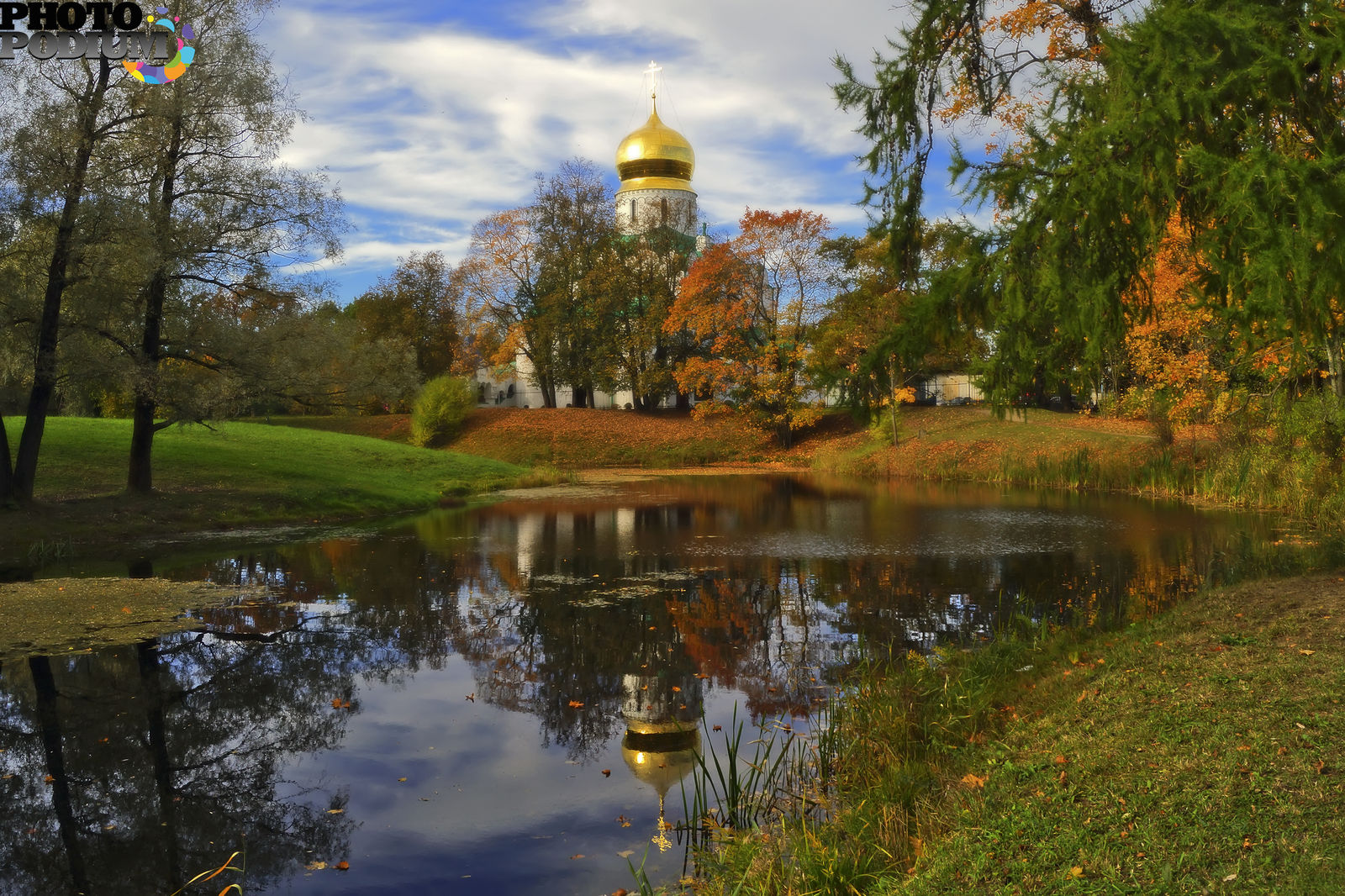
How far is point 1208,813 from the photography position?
3955mm

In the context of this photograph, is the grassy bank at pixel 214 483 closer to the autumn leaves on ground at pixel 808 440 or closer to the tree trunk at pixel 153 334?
the tree trunk at pixel 153 334

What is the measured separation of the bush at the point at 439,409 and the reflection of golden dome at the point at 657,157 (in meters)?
17.6

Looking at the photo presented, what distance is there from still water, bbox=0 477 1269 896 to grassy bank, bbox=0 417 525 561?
2.32 meters

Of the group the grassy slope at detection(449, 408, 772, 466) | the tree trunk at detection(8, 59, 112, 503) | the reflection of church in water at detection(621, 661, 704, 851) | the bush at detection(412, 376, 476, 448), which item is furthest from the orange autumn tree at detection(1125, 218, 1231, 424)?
the bush at detection(412, 376, 476, 448)

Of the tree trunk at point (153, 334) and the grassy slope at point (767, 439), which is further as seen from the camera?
the grassy slope at point (767, 439)

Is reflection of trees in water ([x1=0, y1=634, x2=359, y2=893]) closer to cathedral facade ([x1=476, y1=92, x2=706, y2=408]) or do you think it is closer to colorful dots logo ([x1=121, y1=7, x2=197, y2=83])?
colorful dots logo ([x1=121, y1=7, x2=197, y2=83])

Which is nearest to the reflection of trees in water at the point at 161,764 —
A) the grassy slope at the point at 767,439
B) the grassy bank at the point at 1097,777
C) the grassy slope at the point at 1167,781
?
the grassy bank at the point at 1097,777

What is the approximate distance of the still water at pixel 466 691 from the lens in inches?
197

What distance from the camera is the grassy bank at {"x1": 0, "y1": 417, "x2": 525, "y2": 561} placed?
15.8m

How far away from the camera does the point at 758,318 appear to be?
40344 mm

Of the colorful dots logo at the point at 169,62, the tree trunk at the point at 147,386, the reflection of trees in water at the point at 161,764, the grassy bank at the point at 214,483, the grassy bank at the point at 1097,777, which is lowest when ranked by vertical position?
the reflection of trees in water at the point at 161,764

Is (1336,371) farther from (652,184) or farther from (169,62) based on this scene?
(652,184)

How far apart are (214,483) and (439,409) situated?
20.4 meters

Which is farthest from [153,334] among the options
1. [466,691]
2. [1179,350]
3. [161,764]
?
[1179,350]
